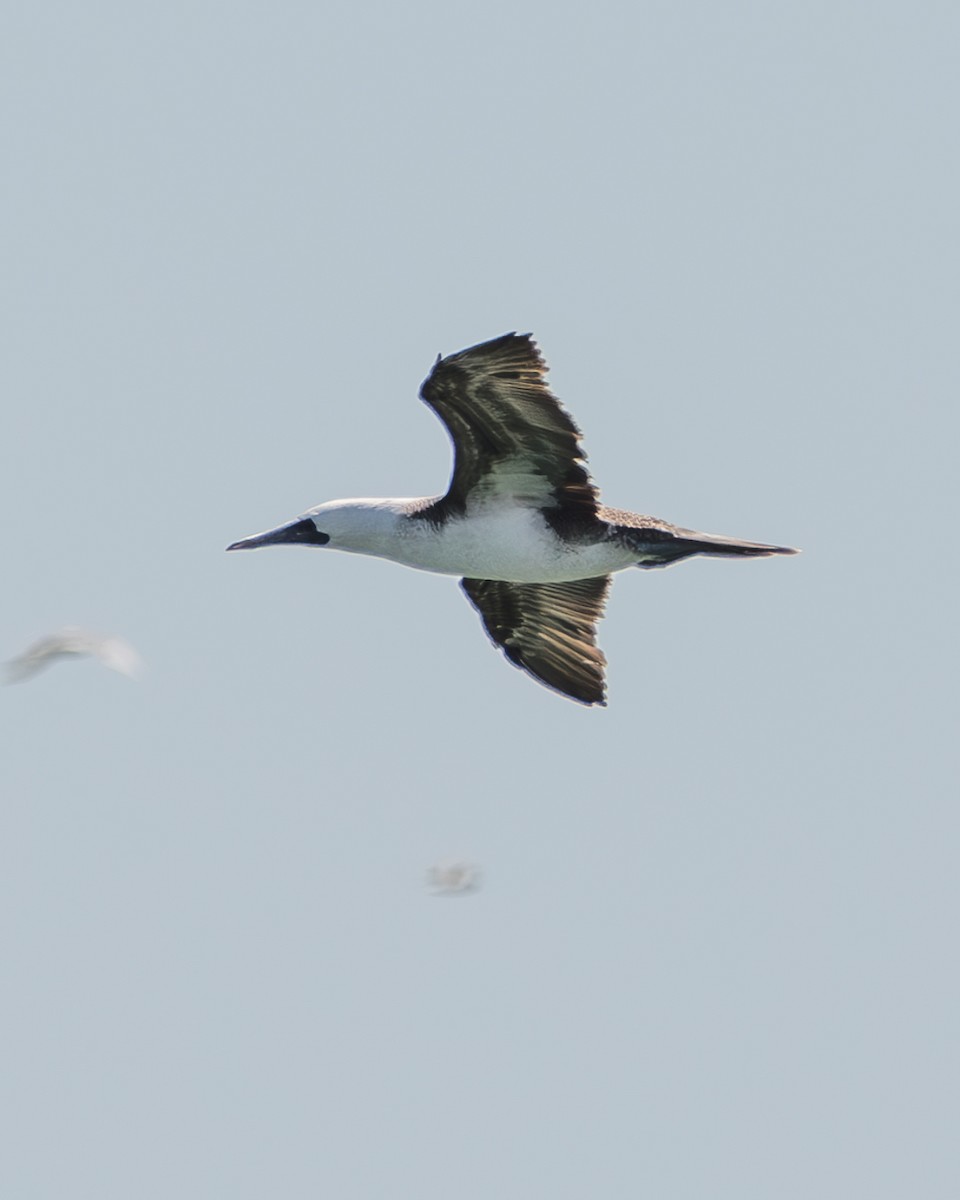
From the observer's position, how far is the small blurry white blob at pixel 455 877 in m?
16.5

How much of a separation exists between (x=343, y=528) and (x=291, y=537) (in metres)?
0.41

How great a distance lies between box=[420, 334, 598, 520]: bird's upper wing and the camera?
13227mm

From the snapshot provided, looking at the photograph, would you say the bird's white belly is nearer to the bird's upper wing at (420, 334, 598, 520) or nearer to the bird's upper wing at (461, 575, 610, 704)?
the bird's upper wing at (420, 334, 598, 520)

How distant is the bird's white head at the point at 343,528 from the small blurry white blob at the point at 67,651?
3.10 feet

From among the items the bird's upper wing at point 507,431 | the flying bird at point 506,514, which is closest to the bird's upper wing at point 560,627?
the flying bird at point 506,514

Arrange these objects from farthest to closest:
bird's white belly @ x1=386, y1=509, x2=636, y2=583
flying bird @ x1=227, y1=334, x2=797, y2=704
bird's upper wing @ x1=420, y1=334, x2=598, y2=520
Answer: bird's white belly @ x1=386, y1=509, x2=636, y2=583 < flying bird @ x1=227, y1=334, x2=797, y2=704 < bird's upper wing @ x1=420, y1=334, x2=598, y2=520

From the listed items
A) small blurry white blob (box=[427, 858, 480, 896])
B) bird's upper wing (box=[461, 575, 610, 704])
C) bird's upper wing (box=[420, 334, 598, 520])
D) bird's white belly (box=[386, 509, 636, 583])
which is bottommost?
small blurry white blob (box=[427, 858, 480, 896])

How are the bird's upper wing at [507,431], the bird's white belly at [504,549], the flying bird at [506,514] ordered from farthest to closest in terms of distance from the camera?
the bird's white belly at [504,549] → the flying bird at [506,514] → the bird's upper wing at [507,431]

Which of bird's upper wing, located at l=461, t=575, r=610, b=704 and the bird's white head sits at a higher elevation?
the bird's white head

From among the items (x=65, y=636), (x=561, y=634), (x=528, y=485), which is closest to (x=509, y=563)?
(x=528, y=485)

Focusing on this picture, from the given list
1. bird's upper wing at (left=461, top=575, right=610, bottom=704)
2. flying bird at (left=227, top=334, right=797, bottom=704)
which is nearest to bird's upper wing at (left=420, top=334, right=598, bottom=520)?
flying bird at (left=227, top=334, right=797, bottom=704)

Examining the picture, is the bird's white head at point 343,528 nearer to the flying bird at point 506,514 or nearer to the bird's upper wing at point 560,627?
the flying bird at point 506,514

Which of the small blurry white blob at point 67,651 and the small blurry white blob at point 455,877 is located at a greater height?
the small blurry white blob at point 67,651

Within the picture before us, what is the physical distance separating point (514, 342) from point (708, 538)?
1922 millimetres
